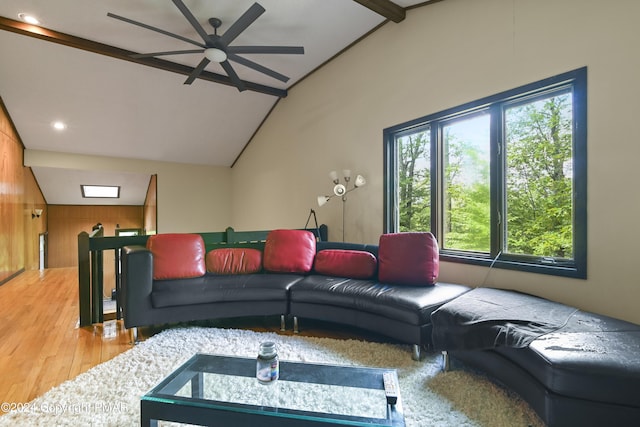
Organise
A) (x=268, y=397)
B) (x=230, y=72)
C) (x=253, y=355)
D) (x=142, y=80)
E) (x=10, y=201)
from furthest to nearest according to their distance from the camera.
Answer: (x=10, y=201) < (x=142, y=80) < (x=230, y=72) < (x=253, y=355) < (x=268, y=397)

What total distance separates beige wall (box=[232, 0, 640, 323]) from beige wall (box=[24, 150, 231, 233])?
3012 millimetres

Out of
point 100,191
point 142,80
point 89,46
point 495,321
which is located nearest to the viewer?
point 495,321

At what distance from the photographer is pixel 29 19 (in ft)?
11.8

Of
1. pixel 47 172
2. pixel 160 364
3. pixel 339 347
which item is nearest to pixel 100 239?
pixel 160 364

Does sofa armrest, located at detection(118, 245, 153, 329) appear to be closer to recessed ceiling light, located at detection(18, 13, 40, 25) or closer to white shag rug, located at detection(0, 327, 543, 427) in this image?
white shag rug, located at detection(0, 327, 543, 427)

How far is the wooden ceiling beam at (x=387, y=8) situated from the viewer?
3199mm

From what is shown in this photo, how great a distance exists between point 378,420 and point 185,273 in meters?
2.43

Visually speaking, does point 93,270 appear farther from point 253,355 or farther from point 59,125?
point 59,125

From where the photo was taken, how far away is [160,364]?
2236mm

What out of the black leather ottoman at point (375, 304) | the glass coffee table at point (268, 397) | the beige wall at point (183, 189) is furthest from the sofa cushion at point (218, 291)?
the beige wall at point (183, 189)

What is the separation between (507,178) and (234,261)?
2.81 meters

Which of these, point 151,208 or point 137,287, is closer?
point 137,287

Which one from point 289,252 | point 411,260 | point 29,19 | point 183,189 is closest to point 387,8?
point 411,260

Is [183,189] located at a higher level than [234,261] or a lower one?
higher
